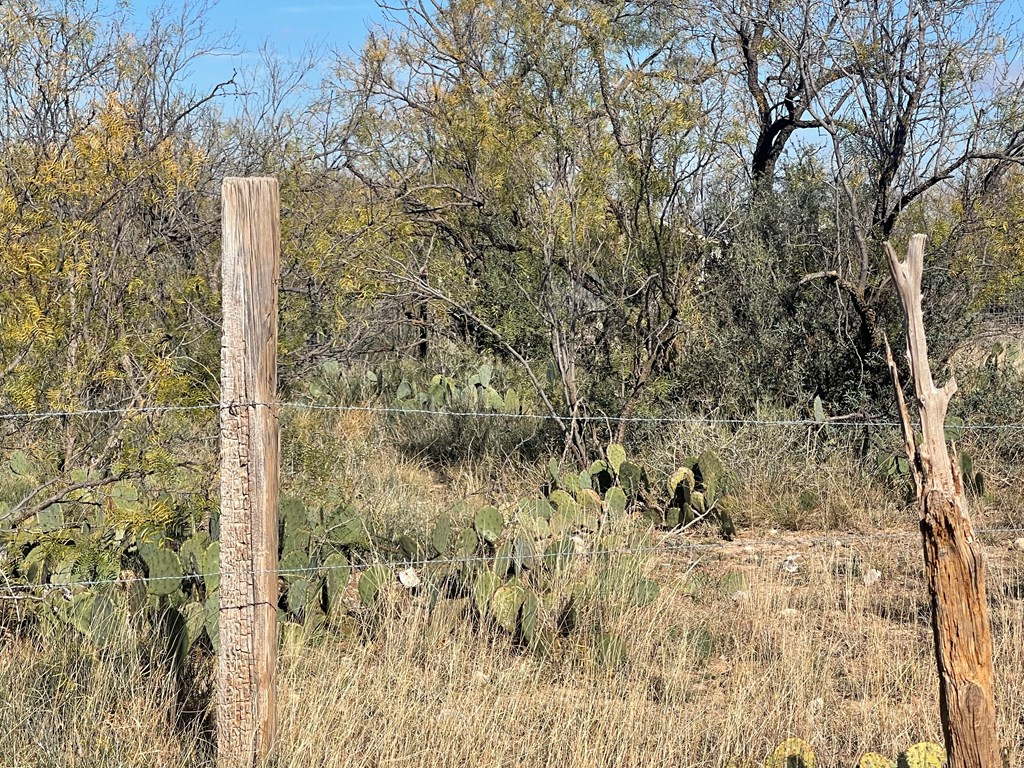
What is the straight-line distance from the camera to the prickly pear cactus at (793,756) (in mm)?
3152

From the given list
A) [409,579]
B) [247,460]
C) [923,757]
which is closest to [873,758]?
[923,757]

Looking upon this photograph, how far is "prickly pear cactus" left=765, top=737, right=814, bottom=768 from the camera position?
3.15m

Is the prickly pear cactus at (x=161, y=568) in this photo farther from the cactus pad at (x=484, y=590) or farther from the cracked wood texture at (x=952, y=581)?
the cracked wood texture at (x=952, y=581)

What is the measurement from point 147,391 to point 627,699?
2288 mm

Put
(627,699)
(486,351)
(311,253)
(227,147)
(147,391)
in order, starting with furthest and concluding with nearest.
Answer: (227,147), (486,351), (311,253), (147,391), (627,699)

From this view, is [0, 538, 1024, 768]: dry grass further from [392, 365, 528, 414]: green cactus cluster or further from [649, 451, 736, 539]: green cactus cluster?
[392, 365, 528, 414]: green cactus cluster

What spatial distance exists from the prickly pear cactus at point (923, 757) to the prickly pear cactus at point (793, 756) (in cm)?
26

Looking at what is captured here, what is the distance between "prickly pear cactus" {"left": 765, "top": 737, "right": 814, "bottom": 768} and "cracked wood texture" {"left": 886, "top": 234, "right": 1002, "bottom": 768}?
380 millimetres

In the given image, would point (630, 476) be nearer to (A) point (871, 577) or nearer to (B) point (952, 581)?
(A) point (871, 577)

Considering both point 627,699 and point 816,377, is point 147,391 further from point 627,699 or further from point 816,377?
point 816,377

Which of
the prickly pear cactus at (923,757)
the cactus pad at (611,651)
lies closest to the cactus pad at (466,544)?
the cactus pad at (611,651)

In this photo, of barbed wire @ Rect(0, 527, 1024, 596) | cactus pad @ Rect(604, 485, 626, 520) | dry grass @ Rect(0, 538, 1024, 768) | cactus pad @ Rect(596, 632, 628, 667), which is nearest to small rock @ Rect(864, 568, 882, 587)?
barbed wire @ Rect(0, 527, 1024, 596)

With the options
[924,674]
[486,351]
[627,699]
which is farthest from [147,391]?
[486,351]

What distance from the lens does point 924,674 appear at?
13.9ft
